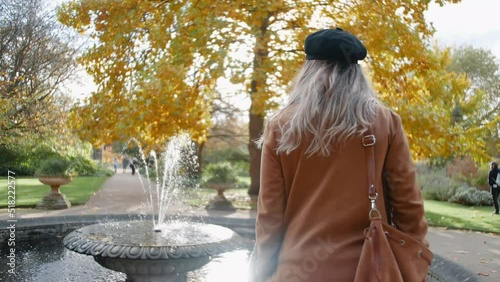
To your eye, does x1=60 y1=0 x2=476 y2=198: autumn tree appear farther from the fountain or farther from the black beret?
the black beret

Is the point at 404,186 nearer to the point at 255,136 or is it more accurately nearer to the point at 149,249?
the point at 149,249

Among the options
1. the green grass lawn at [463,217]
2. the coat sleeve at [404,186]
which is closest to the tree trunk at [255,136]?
the green grass lawn at [463,217]


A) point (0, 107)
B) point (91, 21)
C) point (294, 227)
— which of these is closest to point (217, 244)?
point (294, 227)

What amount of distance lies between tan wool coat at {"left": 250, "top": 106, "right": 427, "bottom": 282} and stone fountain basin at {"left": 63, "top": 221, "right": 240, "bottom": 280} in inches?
109

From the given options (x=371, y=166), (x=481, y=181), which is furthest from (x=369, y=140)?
(x=481, y=181)

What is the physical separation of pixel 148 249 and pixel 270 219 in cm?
291

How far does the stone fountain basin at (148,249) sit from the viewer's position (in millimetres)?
4367

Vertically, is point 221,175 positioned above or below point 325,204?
below

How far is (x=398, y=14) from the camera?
400 inches

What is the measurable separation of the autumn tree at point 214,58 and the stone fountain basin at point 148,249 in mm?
4604

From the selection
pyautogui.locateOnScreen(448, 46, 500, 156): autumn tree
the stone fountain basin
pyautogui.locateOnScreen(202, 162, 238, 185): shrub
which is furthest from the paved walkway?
pyautogui.locateOnScreen(448, 46, 500, 156): autumn tree

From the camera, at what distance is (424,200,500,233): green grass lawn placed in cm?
1167

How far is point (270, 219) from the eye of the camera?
179 centimetres

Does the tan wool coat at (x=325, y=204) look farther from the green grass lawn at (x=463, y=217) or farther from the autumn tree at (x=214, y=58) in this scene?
the green grass lawn at (x=463, y=217)
